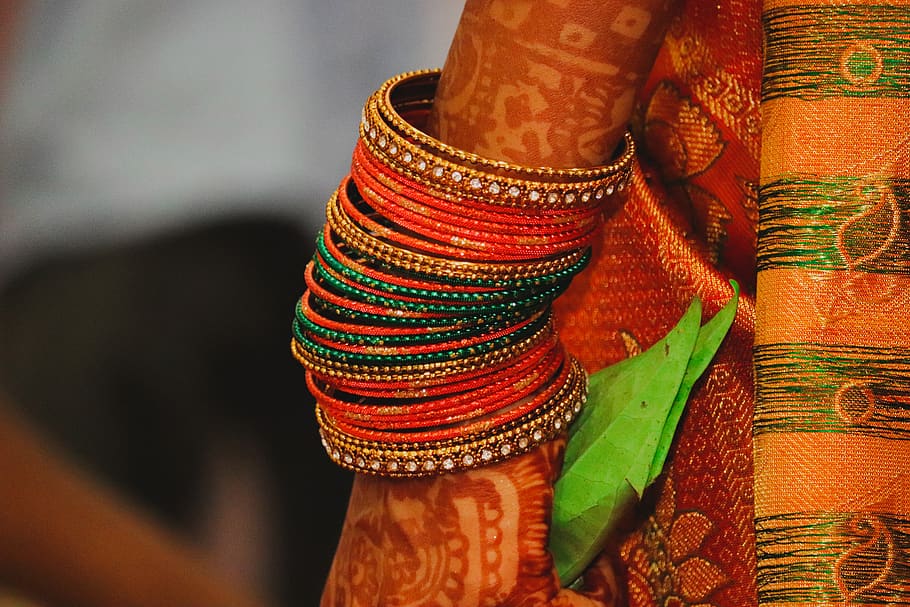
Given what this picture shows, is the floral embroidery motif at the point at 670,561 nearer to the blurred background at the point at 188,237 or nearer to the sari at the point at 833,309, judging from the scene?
the sari at the point at 833,309

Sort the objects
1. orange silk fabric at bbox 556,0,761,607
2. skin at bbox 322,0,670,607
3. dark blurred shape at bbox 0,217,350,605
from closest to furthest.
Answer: skin at bbox 322,0,670,607 < orange silk fabric at bbox 556,0,761,607 < dark blurred shape at bbox 0,217,350,605

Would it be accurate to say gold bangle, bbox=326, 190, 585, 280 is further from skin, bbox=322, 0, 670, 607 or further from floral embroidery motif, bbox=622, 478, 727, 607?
floral embroidery motif, bbox=622, 478, 727, 607

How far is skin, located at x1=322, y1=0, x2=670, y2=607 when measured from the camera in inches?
17.1

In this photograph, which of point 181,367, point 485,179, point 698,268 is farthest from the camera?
point 181,367

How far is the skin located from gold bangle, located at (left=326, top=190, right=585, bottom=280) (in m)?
0.05

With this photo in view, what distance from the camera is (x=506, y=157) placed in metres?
0.46

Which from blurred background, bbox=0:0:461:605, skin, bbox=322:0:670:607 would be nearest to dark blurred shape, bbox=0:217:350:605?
blurred background, bbox=0:0:461:605

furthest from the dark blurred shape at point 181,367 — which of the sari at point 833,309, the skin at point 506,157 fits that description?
the sari at point 833,309

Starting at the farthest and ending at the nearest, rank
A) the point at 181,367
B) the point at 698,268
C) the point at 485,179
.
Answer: the point at 181,367
the point at 698,268
the point at 485,179

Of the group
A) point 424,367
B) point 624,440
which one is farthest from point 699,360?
point 424,367

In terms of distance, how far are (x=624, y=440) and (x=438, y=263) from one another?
154 millimetres

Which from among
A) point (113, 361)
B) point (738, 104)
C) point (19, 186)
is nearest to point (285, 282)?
point (113, 361)

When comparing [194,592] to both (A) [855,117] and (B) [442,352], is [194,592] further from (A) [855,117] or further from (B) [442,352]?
(A) [855,117]

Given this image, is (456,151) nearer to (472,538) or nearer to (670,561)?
(472,538)
